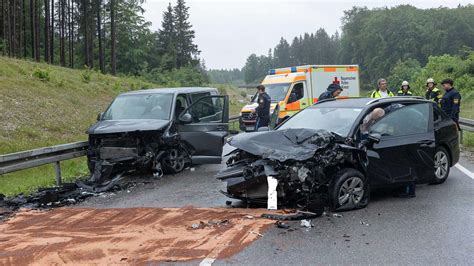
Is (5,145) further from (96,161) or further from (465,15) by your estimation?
(465,15)

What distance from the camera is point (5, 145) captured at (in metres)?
13.6

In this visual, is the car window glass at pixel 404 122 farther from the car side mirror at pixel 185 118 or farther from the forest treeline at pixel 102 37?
the forest treeline at pixel 102 37

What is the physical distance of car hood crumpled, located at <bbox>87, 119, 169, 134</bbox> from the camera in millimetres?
9501

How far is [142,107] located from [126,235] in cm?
558

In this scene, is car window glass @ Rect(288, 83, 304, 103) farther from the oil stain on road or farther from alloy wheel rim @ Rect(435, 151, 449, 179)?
the oil stain on road

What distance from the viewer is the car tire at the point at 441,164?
847 cm

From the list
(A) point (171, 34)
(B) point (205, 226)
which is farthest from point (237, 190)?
(A) point (171, 34)

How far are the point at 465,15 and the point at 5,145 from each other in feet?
357

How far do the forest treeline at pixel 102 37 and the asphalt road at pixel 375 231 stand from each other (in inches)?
1441

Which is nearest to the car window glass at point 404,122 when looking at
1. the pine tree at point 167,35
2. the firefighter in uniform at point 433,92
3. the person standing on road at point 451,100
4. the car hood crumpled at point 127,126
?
the person standing on road at point 451,100

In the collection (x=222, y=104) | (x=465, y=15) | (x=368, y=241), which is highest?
(x=465, y=15)

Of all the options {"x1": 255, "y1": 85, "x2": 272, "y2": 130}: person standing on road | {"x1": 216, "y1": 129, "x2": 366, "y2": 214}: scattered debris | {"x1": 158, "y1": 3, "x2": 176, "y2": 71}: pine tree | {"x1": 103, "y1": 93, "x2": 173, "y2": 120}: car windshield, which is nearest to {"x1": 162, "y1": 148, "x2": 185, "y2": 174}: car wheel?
{"x1": 103, "y1": 93, "x2": 173, "y2": 120}: car windshield

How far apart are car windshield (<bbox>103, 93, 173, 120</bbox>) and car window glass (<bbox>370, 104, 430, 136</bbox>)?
4.62m

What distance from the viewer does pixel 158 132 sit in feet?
31.8
